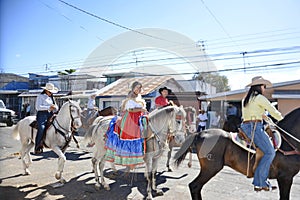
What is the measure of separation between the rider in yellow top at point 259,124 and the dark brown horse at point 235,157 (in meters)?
0.17

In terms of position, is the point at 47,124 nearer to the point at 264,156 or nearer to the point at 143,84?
the point at 264,156

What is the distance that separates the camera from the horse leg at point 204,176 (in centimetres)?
293

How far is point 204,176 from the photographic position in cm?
299

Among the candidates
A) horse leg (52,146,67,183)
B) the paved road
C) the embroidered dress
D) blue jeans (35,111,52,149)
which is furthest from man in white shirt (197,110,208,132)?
blue jeans (35,111,52,149)

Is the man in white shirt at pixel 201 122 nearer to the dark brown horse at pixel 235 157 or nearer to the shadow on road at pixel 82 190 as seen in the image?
the shadow on road at pixel 82 190

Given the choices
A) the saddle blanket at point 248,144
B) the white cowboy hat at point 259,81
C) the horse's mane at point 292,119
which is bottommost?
the saddle blanket at point 248,144

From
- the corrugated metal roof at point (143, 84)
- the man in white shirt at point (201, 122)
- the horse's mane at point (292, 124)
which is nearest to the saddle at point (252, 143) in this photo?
the horse's mane at point (292, 124)

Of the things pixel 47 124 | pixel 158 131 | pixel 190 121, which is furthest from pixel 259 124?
pixel 47 124

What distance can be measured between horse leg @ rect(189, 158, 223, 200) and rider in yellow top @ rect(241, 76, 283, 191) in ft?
1.68

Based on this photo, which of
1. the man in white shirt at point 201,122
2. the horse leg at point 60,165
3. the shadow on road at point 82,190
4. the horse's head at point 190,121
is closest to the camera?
the shadow on road at point 82,190

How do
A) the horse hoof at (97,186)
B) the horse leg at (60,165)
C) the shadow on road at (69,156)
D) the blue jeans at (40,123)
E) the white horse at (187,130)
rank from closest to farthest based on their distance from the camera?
the horse hoof at (97,186) < the horse leg at (60,165) < the blue jeans at (40,123) < the white horse at (187,130) < the shadow on road at (69,156)

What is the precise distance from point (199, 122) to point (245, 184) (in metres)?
4.07

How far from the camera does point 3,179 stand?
3.96 metres

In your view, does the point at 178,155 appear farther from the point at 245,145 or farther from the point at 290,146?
the point at 290,146
